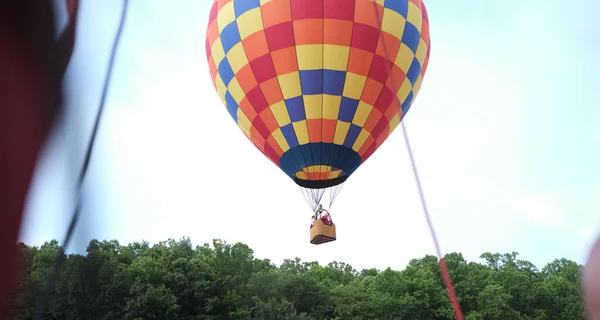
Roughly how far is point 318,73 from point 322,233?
3432mm

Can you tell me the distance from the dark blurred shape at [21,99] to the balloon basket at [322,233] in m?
11.2

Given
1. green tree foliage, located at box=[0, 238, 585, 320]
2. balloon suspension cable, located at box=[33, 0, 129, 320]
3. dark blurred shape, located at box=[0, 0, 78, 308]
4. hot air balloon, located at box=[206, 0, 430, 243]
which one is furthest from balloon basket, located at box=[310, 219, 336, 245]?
green tree foliage, located at box=[0, 238, 585, 320]

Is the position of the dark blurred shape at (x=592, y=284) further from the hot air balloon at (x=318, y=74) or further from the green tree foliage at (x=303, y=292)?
the green tree foliage at (x=303, y=292)

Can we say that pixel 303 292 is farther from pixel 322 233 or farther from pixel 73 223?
pixel 73 223

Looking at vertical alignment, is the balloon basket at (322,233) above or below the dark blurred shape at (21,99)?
above

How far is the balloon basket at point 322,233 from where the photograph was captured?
38.9ft

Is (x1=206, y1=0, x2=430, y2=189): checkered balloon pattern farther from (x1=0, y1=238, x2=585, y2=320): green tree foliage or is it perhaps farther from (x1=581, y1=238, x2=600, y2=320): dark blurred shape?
(x1=0, y1=238, x2=585, y2=320): green tree foliage

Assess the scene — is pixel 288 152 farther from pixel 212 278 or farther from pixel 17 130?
pixel 212 278

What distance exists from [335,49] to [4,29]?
10887 mm

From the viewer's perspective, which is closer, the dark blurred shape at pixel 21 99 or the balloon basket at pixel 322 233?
the dark blurred shape at pixel 21 99

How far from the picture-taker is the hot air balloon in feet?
37.1

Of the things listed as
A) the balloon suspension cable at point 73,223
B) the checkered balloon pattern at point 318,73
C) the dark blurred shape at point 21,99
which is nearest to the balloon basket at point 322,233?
the checkered balloon pattern at point 318,73

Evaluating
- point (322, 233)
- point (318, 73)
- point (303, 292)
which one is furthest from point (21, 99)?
point (303, 292)

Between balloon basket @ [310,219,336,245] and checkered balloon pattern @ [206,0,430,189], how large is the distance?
1234mm
